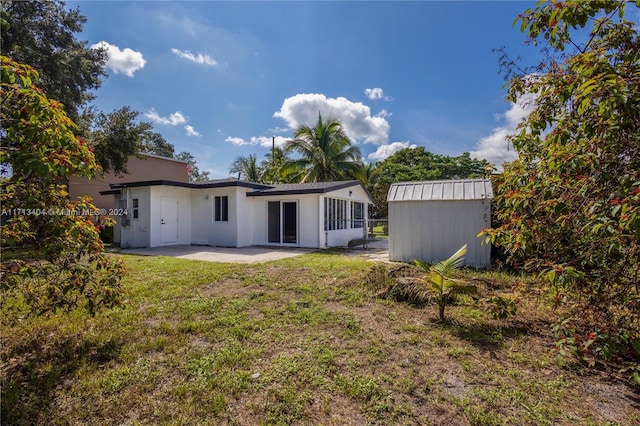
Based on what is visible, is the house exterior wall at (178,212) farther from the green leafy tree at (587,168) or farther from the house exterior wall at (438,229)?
the green leafy tree at (587,168)

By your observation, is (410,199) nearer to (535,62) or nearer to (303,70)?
(535,62)

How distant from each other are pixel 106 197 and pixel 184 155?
103 ft

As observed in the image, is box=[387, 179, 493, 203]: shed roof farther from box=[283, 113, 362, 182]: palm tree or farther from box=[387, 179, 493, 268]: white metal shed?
box=[283, 113, 362, 182]: palm tree

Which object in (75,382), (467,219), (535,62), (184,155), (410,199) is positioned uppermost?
(184,155)

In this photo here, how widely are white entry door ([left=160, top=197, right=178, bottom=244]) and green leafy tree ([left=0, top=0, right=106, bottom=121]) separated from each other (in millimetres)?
5541

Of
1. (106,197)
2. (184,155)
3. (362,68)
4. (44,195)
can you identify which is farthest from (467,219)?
(184,155)

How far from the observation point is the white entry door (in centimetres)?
1352

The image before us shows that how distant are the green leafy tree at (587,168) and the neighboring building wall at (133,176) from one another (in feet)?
61.1

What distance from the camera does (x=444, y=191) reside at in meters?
8.80

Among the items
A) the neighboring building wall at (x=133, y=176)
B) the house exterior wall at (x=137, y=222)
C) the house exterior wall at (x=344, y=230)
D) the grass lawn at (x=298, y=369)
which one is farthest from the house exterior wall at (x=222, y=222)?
the grass lawn at (x=298, y=369)

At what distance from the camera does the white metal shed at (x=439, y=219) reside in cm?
823

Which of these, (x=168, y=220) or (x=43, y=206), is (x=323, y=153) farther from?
(x=43, y=206)

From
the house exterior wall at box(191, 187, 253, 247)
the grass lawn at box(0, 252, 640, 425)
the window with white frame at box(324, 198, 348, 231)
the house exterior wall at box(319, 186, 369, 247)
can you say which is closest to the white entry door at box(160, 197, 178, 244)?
the house exterior wall at box(191, 187, 253, 247)

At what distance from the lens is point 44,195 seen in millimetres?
3072
